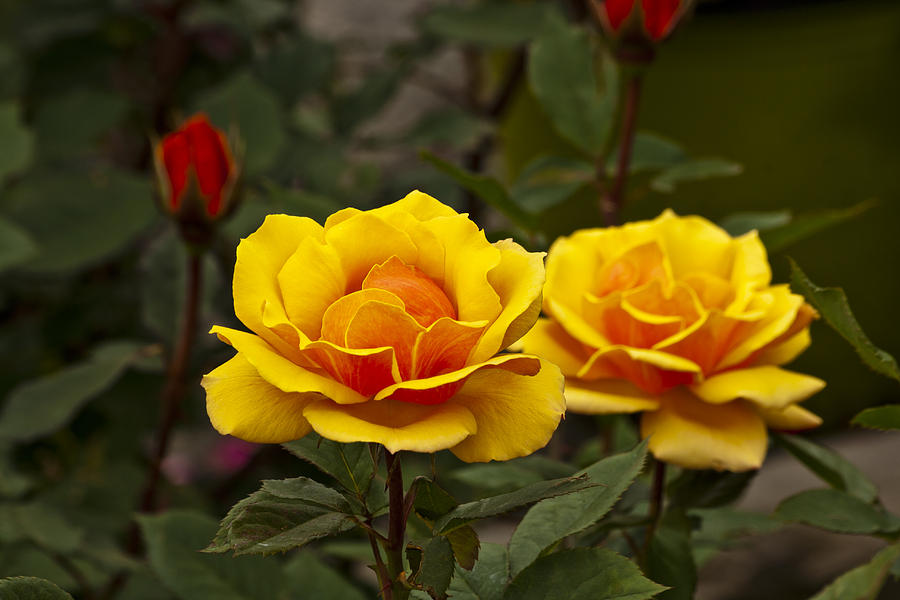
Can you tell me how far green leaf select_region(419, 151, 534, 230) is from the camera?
41 centimetres

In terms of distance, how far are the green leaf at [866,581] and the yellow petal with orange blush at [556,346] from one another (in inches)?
4.0

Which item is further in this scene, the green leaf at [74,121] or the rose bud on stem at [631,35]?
the green leaf at [74,121]

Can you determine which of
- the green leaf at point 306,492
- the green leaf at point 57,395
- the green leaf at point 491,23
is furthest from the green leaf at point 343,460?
the green leaf at point 491,23

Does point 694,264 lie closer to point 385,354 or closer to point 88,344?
point 385,354

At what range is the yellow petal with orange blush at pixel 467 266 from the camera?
24 centimetres

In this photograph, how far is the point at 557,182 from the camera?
1.72ft

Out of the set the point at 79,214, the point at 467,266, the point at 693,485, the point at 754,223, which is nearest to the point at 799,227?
the point at 754,223

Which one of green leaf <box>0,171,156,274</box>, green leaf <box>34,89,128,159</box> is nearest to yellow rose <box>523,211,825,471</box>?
green leaf <box>0,171,156,274</box>

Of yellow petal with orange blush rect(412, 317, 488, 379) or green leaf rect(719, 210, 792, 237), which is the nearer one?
yellow petal with orange blush rect(412, 317, 488, 379)

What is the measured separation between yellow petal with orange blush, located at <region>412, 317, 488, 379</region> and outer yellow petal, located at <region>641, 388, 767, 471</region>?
95 millimetres

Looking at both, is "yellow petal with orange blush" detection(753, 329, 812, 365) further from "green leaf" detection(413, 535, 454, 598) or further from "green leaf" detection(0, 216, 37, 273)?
"green leaf" detection(0, 216, 37, 273)

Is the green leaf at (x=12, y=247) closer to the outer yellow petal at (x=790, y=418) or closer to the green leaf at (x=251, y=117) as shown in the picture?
the green leaf at (x=251, y=117)

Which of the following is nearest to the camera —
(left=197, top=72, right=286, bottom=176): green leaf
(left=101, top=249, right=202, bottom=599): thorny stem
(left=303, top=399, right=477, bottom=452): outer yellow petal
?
(left=303, top=399, right=477, bottom=452): outer yellow petal

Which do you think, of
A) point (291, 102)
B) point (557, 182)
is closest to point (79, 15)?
point (291, 102)
